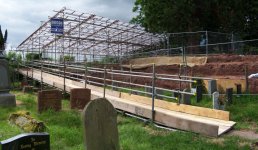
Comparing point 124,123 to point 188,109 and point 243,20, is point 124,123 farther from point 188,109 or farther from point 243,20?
point 243,20

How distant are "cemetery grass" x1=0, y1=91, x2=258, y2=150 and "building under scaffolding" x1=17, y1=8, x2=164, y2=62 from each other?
24822 mm

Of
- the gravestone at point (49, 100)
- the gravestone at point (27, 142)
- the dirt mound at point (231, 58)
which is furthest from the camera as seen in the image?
the dirt mound at point (231, 58)

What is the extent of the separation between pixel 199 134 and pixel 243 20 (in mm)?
31074

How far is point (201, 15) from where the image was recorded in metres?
38.5

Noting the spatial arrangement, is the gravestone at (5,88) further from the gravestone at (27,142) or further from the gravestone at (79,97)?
the gravestone at (27,142)

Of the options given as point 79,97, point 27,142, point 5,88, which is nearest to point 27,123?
point 79,97

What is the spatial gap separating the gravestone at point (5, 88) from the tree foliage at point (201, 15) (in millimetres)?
21929

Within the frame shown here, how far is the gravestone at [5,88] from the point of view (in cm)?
1562

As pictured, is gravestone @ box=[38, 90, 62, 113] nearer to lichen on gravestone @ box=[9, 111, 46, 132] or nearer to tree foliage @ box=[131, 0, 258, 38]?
lichen on gravestone @ box=[9, 111, 46, 132]

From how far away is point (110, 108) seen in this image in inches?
221

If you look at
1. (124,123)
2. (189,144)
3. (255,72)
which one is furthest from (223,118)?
(255,72)

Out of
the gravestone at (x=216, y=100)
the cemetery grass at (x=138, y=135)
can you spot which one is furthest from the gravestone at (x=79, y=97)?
the gravestone at (x=216, y=100)

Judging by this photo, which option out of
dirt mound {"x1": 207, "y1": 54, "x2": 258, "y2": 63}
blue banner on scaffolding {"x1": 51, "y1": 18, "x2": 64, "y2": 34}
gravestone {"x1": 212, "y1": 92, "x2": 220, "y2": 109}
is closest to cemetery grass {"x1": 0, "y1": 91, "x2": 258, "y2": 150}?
gravestone {"x1": 212, "y1": 92, "x2": 220, "y2": 109}

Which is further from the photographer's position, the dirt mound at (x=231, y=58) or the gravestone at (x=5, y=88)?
the dirt mound at (x=231, y=58)
